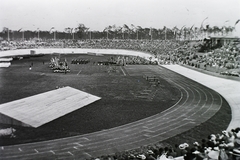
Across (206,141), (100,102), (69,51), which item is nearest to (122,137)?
(206,141)

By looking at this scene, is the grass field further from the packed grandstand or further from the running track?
the packed grandstand

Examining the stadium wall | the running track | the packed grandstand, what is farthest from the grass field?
the stadium wall

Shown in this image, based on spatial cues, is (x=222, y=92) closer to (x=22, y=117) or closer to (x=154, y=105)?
(x=154, y=105)

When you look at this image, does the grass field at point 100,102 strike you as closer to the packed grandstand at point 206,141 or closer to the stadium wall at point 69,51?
the packed grandstand at point 206,141

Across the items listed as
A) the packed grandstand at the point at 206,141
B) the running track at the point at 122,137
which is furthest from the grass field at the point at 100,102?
the packed grandstand at the point at 206,141

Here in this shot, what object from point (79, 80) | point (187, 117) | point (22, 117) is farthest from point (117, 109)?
point (79, 80)

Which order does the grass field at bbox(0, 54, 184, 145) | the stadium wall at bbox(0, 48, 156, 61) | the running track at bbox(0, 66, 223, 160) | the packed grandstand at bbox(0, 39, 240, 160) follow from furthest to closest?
the stadium wall at bbox(0, 48, 156, 61) → the grass field at bbox(0, 54, 184, 145) → the running track at bbox(0, 66, 223, 160) → the packed grandstand at bbox(0, 39, 240, 160)

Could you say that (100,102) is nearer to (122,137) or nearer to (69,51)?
(122,137)

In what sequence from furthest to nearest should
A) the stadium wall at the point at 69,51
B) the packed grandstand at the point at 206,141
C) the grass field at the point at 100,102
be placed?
1. the stadium wall at the point at 69,51
2. the grass field at the point at 100,102
3. the packed grandstand at the point at 206,141

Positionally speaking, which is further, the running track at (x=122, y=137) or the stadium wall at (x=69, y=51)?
the stadium wall at (x=69, y=51)
